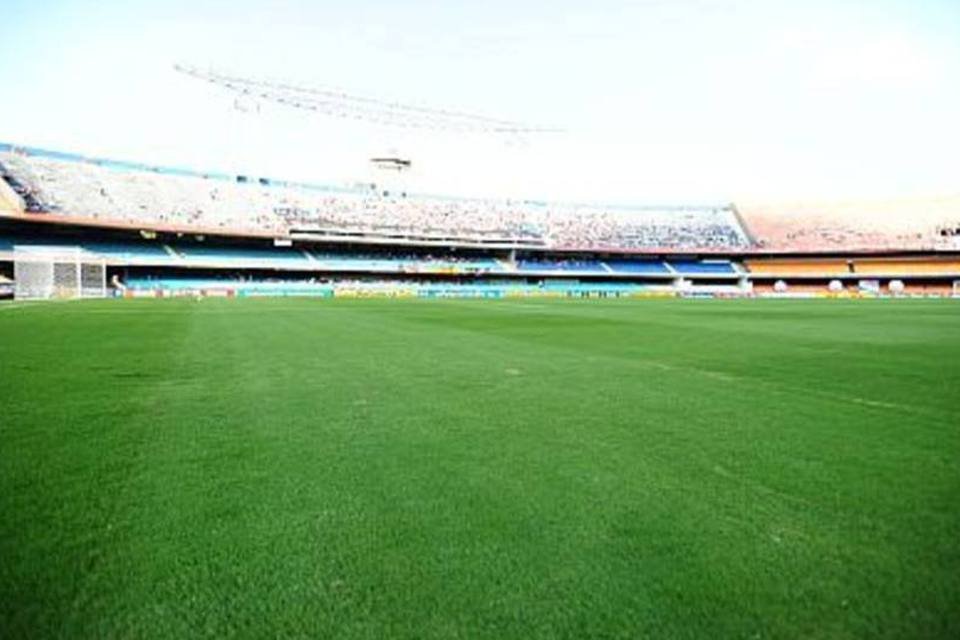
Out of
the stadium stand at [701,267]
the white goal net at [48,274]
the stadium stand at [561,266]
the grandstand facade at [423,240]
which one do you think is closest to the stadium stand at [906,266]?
the grandstand facade at [423,240]

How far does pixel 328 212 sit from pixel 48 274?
89.5ft

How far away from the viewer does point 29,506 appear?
11.9ft

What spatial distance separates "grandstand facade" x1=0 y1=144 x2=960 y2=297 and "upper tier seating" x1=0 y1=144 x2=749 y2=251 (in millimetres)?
186

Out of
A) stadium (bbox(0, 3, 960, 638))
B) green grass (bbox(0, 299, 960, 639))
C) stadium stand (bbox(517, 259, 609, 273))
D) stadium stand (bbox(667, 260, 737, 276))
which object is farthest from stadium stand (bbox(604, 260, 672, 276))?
green grass (bbox(0, 299, 960, 639))

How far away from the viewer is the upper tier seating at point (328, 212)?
5538 centimetres

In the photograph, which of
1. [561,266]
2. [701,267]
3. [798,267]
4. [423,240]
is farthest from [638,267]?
[423,240]

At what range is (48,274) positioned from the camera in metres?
45.2

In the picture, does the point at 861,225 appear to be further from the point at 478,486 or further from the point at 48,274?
the point at 478,486

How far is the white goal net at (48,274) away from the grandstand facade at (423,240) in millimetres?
2067

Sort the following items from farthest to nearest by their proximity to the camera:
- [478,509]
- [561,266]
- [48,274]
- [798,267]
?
[561,266] < [798,267] < [48,274] < [478,509]

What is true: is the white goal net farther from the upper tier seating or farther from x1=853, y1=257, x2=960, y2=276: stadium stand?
x1=853, y1=257, x2=960, y2=276: stadium stand

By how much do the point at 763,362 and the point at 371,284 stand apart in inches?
2220

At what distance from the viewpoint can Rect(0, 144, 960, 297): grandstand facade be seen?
181 feet

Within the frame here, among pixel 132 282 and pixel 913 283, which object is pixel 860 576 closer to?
pixel 132 282
